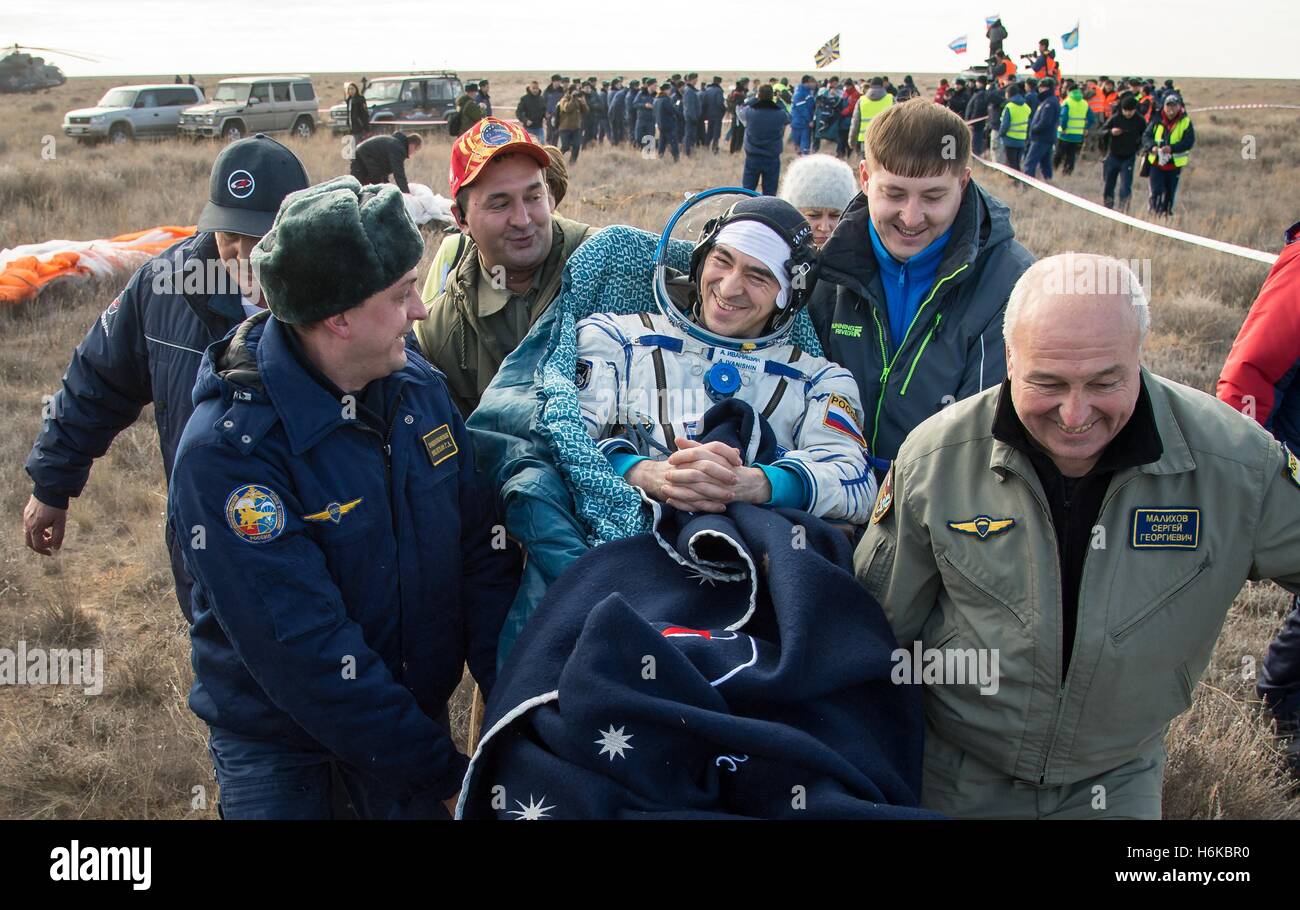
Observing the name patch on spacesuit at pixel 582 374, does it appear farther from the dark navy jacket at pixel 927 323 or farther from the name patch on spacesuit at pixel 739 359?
the dark navy jacket at pixel 927 323

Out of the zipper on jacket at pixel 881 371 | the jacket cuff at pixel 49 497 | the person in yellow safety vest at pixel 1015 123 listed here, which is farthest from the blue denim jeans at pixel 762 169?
the jacket cuff at pixel 49 497

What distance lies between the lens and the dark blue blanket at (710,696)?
188cm

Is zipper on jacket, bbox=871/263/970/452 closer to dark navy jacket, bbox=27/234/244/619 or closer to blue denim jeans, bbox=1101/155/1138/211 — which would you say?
dark navy jacket, bbox=27/234/244/619

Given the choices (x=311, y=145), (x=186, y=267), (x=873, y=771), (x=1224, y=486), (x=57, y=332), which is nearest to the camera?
(x=873, y=771)

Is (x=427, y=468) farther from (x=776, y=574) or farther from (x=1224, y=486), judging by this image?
(x=1224, y=486)

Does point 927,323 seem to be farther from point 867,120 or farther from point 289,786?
point 867,120

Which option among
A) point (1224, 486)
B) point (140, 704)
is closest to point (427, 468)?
point (1224, 486)

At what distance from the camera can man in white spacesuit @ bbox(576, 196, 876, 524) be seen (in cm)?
286

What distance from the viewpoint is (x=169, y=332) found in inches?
123

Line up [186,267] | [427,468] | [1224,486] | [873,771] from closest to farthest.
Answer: [873,771] → [1224,486] → [427,468] → [186,267]

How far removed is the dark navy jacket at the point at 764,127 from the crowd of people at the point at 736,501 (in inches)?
462

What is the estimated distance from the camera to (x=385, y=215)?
7.48ft

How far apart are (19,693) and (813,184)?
4.16 metres

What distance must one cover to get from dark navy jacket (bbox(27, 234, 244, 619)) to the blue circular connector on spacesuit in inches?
57.8
